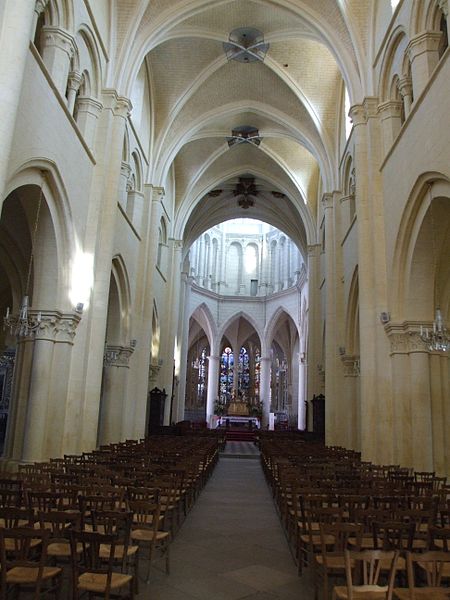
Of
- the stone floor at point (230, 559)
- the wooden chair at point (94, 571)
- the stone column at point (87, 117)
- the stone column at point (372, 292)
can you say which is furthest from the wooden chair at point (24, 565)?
the stone column at point (87, 117)

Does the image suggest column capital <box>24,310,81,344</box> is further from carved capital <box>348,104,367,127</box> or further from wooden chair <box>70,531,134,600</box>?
carved capital <box>348,104,367,127</box>

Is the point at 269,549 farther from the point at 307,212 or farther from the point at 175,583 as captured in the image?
the point at 307,212

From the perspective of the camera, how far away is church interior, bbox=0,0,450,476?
12.7m

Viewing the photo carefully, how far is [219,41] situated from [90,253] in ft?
40.3

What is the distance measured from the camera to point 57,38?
1325 cm

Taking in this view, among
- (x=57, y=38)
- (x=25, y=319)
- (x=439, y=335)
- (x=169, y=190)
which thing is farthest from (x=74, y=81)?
(x=169, y=190)

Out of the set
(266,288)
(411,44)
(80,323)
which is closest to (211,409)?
(266,288)

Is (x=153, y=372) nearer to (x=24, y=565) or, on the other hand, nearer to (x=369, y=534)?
(x=369, y=534)

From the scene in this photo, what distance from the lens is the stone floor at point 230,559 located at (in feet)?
19.8

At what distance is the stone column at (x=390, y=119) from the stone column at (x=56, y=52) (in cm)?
906

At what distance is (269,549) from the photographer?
26.6 ft

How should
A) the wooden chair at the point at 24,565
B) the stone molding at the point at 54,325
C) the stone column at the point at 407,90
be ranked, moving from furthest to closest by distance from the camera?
the stone column at the point at 407,90 < the stone molding at the point at 54,325 < the wooden chair at the point at 24,565

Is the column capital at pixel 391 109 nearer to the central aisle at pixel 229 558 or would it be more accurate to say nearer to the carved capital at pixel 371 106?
the carved capital at pixel 371 106

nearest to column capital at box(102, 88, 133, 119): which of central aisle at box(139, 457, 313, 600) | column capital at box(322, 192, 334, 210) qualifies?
column capital at box(322, 192, 334, 210)
